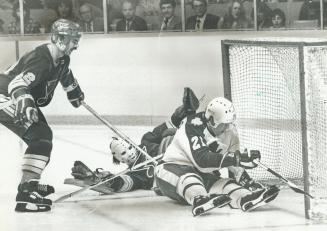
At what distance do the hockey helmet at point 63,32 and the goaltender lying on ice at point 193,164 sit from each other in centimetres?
33

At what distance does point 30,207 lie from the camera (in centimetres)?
264

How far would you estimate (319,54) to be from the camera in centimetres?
262

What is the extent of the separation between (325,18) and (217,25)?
346 millimetres

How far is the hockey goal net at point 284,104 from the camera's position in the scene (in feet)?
8.55

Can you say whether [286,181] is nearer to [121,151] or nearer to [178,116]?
[178,116]

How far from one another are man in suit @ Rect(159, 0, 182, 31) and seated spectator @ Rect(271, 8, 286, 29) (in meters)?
0.30

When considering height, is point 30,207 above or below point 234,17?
below

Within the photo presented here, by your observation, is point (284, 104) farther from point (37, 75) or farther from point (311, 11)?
point (37, 75)

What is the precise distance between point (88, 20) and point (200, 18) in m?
0.34

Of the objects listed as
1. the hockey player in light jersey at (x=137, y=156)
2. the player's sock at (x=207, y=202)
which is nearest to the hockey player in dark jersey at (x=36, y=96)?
the hockey player in light jersey at (x=137, y=156)

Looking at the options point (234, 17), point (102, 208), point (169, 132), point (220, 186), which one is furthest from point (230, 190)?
point (234, 17)

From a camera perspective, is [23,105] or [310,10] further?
[310,10]

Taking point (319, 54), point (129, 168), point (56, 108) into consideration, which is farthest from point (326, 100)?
point (56, 108)

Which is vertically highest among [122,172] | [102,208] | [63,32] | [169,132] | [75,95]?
[63,32]
